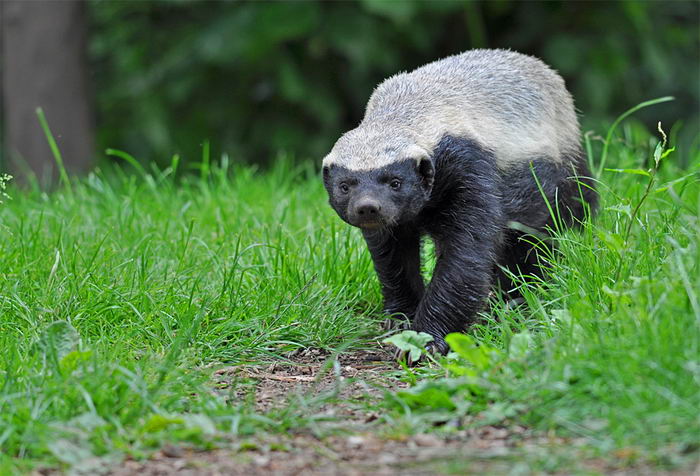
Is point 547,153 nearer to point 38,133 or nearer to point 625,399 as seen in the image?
point 625,399

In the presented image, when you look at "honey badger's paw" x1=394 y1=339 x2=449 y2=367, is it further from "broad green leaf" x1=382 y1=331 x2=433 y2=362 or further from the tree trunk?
the tree trunk

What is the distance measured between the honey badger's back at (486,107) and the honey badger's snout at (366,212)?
0.47 metres

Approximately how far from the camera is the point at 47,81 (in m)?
10.3

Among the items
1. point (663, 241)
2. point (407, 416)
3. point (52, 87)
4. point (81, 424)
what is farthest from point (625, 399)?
point (52, 87)

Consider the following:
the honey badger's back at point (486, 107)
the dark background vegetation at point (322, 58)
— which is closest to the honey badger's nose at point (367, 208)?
the honey badger's back at point (486, 107)

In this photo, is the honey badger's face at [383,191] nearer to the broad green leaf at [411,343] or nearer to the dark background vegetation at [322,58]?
the broad green leaf at [411,343]

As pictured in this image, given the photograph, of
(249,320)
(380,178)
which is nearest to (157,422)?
(249,320)

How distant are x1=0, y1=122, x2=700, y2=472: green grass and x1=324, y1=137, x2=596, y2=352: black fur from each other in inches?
7.8

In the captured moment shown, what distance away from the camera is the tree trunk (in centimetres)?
1010

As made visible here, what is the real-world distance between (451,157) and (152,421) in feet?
7.25

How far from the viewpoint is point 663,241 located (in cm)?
418

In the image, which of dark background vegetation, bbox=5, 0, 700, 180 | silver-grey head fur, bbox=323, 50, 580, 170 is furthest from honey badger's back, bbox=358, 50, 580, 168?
dark background vegetation, bbox=5, 0, 700, 180

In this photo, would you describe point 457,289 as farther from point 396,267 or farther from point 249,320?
point 249,320

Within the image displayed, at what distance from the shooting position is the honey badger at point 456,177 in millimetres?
4641
